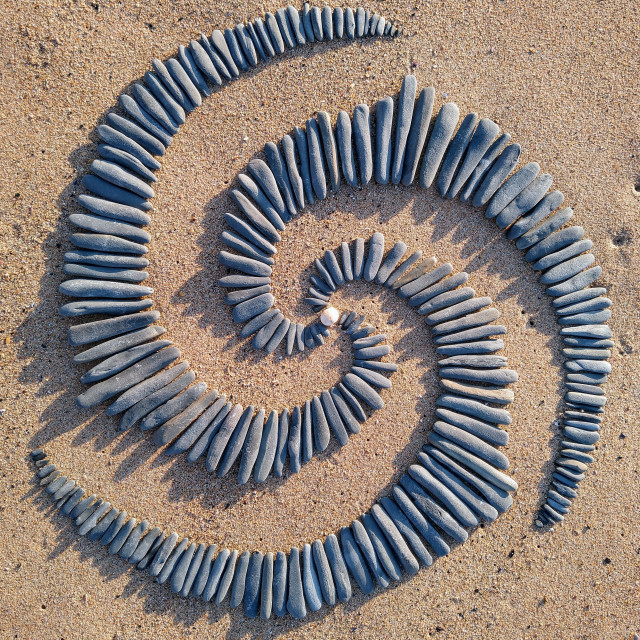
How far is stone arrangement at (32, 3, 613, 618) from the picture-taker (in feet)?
11.3

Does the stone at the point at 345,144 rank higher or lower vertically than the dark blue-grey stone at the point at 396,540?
higher

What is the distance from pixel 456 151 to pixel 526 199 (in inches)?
28.3

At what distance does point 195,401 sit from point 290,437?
2.77ft

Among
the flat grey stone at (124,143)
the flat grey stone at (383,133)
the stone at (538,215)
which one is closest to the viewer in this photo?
the flat grey stone at (124,143)

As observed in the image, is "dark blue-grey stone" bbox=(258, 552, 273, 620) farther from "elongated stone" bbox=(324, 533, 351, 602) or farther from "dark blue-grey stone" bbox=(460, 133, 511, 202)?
"dark blue-grey stone" bbox=(460, 133, 511, 202)

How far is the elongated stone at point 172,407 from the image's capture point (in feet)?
11.4

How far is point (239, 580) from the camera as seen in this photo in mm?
3508

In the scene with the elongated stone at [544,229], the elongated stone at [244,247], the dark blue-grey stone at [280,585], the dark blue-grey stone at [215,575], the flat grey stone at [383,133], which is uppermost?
the elongated stone at [544,229]

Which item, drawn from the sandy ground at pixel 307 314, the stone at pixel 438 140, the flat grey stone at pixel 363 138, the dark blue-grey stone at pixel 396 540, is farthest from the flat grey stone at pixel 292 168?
the dark blue-grey stone at pixel 396 540

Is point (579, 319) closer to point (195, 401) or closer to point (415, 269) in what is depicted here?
point (415, 269)

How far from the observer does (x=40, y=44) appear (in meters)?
3.45

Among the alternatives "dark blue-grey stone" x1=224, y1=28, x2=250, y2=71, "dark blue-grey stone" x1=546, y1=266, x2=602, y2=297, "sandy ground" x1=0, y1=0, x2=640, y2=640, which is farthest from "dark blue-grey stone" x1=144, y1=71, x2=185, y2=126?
"dark blue-grey stone" x1=546, y1=266, x2=602, y2=297

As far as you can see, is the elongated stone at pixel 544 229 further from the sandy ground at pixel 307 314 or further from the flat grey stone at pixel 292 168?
the flat grey stone at pixel 292 168

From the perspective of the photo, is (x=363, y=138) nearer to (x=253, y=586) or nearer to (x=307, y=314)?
(x=307, y=314)
